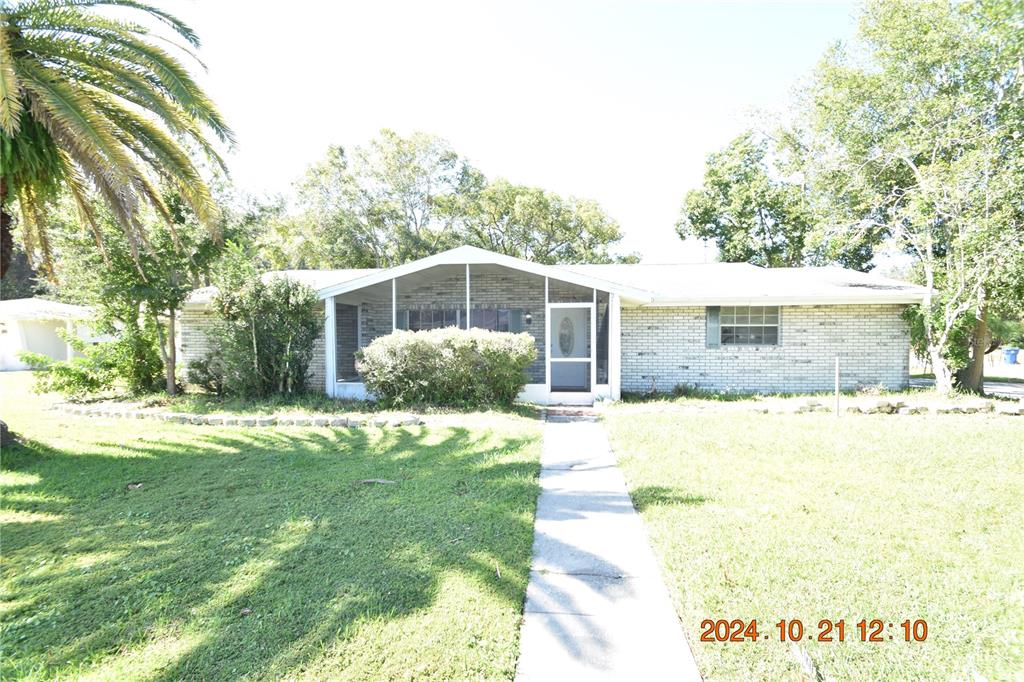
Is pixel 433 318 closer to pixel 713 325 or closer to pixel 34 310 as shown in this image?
pixel 713 325

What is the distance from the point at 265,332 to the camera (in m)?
10.4

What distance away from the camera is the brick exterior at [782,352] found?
11.7 meters

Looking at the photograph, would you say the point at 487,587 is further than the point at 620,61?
No

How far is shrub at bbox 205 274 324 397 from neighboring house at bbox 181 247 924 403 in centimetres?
60

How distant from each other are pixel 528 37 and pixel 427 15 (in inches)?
92.5

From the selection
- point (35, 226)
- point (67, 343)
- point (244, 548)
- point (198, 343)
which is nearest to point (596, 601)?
point (244, 548)

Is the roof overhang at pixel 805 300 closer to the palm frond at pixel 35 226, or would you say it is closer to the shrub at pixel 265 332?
the shrub at pixel 265 332

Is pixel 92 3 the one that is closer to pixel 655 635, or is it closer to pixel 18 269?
pixel 655 635

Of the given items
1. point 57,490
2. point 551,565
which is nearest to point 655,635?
point 551,565

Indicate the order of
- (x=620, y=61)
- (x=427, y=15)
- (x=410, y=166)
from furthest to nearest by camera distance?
(x=410, y=166), (x=620, y=61), (x=427, y=15)

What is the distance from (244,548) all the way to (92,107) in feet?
18.2

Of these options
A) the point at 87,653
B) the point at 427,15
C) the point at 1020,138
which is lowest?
the point at 87,653

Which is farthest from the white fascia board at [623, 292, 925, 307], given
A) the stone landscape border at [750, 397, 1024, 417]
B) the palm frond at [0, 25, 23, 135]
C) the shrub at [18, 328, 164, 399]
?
the shrub at [18, 328, 164, 399]

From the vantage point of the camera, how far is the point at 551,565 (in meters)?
3.51
